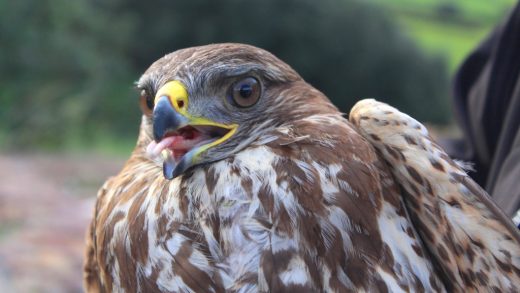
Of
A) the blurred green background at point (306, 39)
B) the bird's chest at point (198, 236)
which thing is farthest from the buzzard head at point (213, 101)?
the blurred green background at point (306, 39)

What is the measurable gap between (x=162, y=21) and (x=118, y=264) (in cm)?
2529

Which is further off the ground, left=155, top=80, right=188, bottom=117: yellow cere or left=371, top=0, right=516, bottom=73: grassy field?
left=155, top=80, right=188, bottom=117: yellow cere

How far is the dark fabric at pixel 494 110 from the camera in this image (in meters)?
2.67

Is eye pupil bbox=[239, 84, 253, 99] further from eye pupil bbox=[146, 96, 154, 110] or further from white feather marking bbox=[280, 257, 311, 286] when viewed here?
white feather marking bbox=[280, 257, 311, 286]

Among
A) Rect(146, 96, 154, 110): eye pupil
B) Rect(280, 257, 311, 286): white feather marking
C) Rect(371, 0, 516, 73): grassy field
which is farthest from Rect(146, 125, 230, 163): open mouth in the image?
Rect(371, 0, 516, 73): grassy field

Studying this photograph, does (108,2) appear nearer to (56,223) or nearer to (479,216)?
(56,223)

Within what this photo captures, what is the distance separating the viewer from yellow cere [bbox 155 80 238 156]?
7.31ft

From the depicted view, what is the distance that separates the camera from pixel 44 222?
802 cm

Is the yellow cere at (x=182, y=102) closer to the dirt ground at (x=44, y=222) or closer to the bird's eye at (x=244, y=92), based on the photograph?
the bird's eye at (x=244, y=92)

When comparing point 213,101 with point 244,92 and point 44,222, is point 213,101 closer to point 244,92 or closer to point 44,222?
point 244,92

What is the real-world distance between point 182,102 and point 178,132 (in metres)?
0.10

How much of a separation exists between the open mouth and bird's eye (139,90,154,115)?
0.75 feet

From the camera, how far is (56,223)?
317 inches

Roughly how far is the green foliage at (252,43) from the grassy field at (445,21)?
2.14 feet
